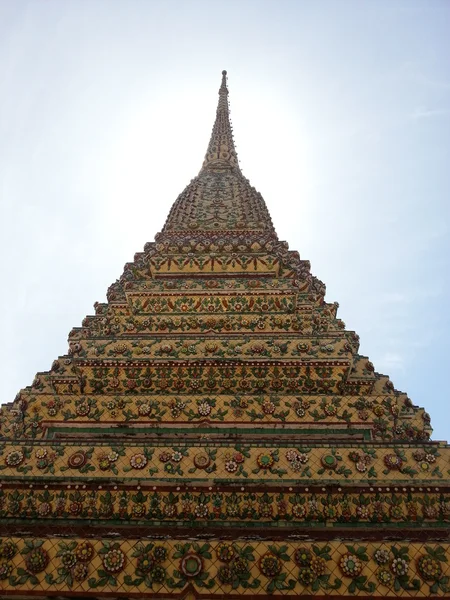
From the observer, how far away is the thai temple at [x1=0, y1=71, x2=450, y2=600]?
237 inches

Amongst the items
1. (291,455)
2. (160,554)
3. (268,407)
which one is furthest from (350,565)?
(268,407)

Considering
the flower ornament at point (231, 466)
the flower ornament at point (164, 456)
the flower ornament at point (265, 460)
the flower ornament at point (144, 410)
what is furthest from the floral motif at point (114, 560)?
the flower ornament at point (144, 410)

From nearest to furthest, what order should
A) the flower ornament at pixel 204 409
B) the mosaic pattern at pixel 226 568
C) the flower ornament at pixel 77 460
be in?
the mosaic pattern at pixel 226 568, the flower ornament at pixel 77 460, the flower ornament at pixel 204 409

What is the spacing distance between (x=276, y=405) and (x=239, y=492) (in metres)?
1.90

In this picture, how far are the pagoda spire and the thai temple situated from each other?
11.5 metres

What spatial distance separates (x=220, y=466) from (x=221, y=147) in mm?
18070

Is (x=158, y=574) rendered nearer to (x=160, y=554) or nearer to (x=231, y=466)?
(x=160, y=554)

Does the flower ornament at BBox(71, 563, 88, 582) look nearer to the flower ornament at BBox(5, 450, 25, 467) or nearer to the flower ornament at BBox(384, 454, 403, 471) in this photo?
the flower ornament at BBox(5, 450, 25, 467)

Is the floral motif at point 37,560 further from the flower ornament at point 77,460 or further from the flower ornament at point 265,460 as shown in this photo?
the flower ornament at point 265,460

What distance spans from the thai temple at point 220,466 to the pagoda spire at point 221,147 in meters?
11.5

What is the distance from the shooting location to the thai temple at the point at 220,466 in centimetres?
602

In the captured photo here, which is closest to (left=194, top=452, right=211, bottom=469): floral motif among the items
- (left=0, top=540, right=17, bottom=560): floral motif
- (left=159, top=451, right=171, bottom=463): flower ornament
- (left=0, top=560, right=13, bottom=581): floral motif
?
(left=159, top=451, right=171, bottom=463): flower ornament

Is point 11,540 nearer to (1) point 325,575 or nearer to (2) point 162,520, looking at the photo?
(2) point 162,520

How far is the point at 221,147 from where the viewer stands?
22922 millimetres
